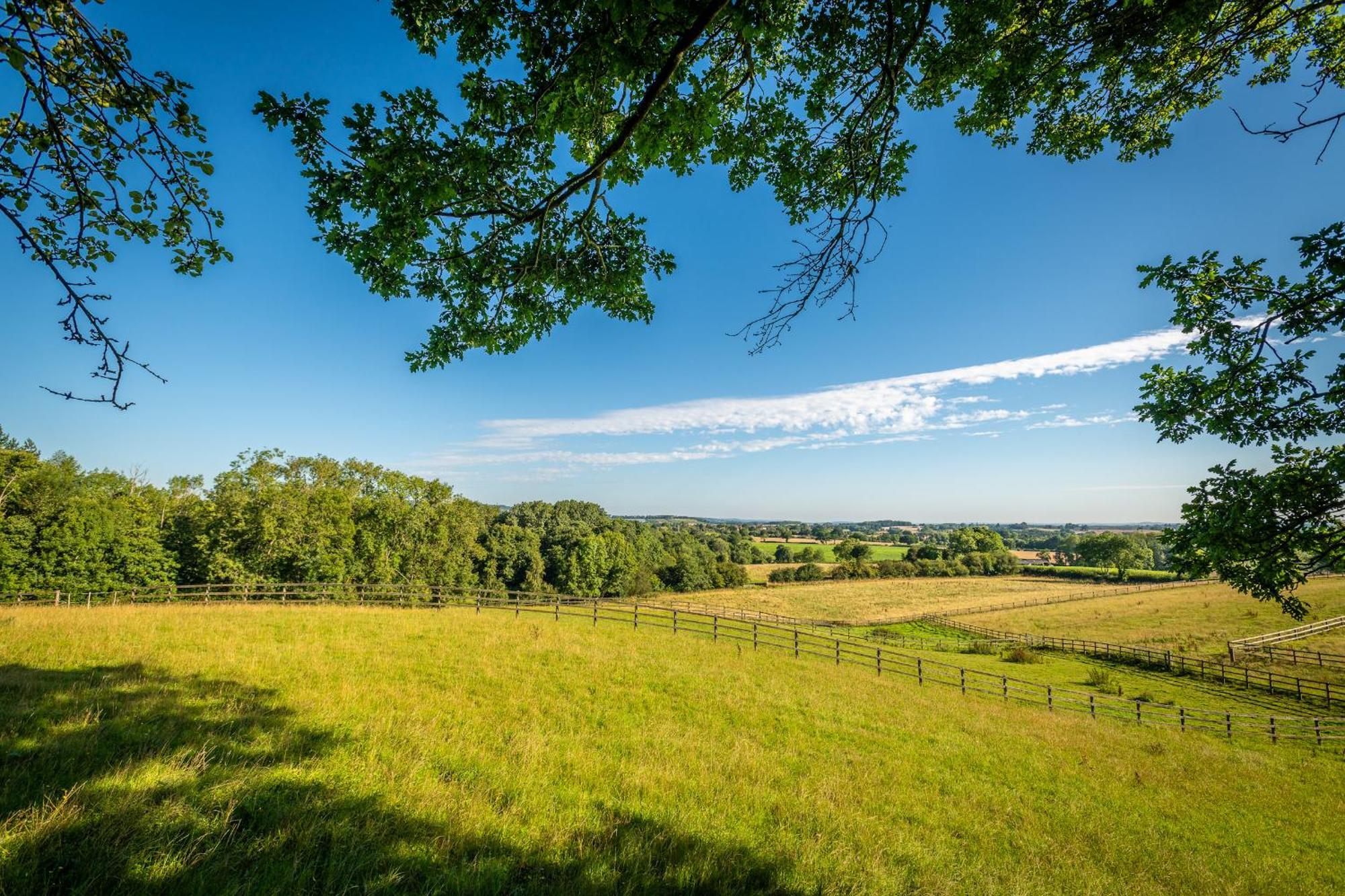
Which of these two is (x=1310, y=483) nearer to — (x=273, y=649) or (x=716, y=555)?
(x=273, y=649)

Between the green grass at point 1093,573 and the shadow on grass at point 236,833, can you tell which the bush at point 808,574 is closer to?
the green grass at point 1093,573

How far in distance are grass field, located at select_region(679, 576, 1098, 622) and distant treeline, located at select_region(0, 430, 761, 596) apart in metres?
30.7

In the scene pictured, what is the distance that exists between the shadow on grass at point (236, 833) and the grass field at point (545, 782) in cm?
2

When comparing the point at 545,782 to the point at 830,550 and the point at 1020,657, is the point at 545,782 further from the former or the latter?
the point at 830,550

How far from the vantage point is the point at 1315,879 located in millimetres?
6957

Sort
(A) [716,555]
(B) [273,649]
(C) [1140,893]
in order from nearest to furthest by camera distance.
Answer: (C) [1140,893] → (B) [273,649] → (A) [716,555]

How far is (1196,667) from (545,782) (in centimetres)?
3840

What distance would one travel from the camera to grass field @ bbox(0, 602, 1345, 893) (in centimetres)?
318

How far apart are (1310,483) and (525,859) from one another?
8007 mm

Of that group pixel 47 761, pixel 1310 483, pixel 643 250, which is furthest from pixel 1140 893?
pixel 47 761

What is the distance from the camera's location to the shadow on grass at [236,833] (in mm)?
2688

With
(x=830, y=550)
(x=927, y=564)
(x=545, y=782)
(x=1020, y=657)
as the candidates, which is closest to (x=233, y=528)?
(x=545, y=782)

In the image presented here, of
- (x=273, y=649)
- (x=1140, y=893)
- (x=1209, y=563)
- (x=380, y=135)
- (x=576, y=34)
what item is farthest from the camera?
(x=273, y=649)

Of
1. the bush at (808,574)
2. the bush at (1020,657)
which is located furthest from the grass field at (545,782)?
the bush at (808,574)
